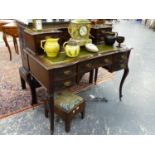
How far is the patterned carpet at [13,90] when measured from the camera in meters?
2.06

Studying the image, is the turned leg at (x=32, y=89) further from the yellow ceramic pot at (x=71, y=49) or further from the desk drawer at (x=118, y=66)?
the desk drawer at (x=118, y=66)

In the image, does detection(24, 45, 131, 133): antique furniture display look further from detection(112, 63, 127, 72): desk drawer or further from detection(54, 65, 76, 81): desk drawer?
detection(112, 63, 127, 72): desk drawer

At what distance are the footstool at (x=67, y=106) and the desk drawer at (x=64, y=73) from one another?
0.36 meters

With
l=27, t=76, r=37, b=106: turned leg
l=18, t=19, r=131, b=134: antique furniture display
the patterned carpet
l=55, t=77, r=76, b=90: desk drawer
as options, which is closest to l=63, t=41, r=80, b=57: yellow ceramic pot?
l=18, t=19, r=131, b=134: antique furniture display

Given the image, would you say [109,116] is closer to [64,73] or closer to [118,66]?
[118,66]

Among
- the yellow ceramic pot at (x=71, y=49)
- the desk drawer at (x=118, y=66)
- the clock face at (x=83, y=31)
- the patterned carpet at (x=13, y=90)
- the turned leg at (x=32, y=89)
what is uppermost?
the clock face at (x=83, y=31)

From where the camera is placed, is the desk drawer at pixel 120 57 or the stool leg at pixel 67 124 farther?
the desk drawer at pixel 120 57

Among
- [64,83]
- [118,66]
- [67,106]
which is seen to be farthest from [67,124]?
[118,66]

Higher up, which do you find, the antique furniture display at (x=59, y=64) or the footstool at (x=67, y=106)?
the antique furniture display at (x=59, y=64)

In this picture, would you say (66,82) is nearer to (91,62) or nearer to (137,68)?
(91,62)

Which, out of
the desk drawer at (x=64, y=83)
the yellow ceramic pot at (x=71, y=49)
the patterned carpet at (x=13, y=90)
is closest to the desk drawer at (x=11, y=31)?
the patterned carpet at (x=13, y=90)

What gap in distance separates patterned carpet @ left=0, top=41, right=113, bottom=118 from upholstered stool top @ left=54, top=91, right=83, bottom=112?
1.65 feet

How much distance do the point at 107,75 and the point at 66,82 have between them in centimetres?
164

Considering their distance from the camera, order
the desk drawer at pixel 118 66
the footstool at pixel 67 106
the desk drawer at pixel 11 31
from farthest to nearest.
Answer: the desk drawer at pixel 11 31
the desk drawer at pixel 118 66
the footstool at pixel 67 106
